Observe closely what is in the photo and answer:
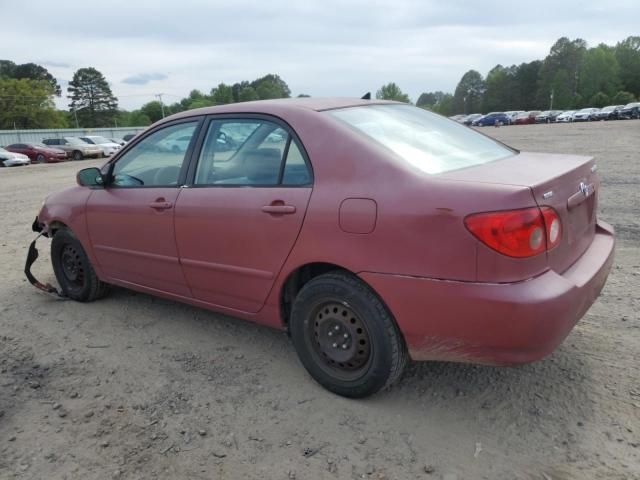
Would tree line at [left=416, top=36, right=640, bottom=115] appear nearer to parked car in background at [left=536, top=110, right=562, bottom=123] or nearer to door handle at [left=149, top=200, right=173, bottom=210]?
parked car in background at [left=536, top=110, right=562, bottom=123]

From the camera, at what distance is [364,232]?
2.69 metres

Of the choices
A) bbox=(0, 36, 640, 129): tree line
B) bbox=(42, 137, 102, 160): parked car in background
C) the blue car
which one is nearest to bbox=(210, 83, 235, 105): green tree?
bbox=(0, 36, 640, 129): tree line

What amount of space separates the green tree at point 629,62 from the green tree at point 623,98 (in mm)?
8057

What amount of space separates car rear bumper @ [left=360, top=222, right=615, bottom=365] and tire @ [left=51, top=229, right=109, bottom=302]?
2.93 m

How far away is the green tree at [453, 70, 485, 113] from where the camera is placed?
125 m

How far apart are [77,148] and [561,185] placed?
33119 millimetres

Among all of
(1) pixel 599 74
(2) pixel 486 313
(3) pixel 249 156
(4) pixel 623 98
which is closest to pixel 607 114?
(4) pixel 623 98

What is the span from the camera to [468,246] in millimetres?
2410

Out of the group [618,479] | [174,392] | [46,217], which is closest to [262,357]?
[174,392]

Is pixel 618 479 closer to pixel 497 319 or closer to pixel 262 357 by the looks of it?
pixel 497 319

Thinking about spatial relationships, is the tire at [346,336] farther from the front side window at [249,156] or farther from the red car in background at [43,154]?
the red car in background at [43,154]

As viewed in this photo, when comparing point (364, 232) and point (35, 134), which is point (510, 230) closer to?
point (364, 232)

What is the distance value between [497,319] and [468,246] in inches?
13.7

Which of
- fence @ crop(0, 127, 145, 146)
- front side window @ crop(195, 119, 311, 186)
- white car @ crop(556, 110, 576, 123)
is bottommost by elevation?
front side window @ crop(195, 119, 311, 186)
